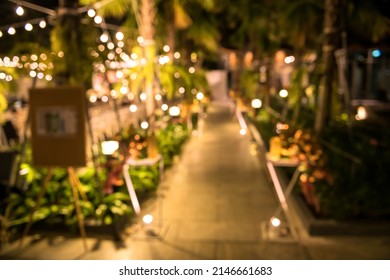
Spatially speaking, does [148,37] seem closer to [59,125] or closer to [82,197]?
[82,197]

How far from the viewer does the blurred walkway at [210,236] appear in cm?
432

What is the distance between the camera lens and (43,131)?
4211 mm

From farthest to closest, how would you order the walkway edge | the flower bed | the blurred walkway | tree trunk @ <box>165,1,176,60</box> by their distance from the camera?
tree trunk @ <box>165,1,176,60</box>
the flower bed
the walkway edge
the blurred walkway

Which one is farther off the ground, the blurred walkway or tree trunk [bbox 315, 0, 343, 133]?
tree trunk [bbox 315, 0, 343, 133]

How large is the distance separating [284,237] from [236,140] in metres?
6.88

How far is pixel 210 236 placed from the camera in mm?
4766

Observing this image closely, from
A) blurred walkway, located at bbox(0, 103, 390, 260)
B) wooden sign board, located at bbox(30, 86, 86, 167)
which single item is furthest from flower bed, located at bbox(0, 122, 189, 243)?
wooden sign board, located at bbox(30, 86, 86, 167)

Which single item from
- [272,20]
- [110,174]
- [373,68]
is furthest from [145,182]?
[373,68]

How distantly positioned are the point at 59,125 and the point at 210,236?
2.31 meters

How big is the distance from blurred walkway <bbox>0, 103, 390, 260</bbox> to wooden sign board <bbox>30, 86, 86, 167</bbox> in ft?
3.71

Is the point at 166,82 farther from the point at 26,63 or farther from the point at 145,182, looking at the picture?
the point at 26,63

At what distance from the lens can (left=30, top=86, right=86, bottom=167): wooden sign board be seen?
4133mm

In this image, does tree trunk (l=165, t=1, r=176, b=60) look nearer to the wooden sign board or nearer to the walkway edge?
the wooden sign board

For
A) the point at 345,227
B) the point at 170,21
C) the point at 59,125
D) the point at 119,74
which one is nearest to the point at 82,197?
the point at 59,125
